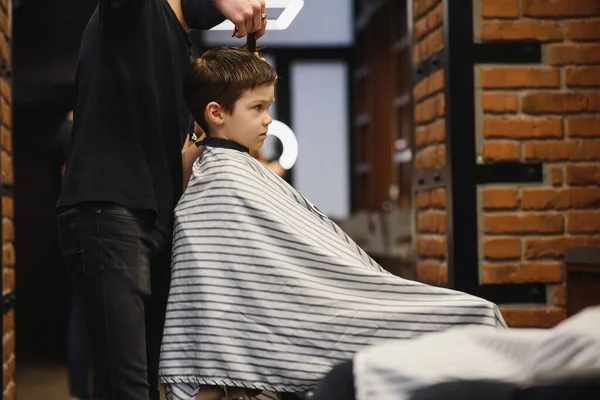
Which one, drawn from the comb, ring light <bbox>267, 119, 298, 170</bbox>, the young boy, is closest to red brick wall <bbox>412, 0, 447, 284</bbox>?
the comb

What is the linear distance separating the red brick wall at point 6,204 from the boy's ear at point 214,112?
138 centimetres

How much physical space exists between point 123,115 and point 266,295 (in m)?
0.44

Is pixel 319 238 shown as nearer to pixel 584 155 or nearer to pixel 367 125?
pixel 584 155

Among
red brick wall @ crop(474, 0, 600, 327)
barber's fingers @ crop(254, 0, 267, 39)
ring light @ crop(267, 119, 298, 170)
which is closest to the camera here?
barber's fingers @ crop(254, 0, 267, 39)

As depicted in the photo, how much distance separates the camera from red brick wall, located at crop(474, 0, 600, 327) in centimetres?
289

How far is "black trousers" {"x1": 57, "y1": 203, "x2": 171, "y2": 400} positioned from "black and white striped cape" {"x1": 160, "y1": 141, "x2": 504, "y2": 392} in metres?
0.06

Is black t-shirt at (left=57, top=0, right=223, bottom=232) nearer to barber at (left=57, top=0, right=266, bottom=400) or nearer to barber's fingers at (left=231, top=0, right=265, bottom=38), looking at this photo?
barber at (left=57, top=0, right=266, bottom=400)

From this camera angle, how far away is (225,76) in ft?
6.47

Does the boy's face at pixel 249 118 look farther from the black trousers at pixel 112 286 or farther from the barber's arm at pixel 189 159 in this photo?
the black trousers at pixel 112 286

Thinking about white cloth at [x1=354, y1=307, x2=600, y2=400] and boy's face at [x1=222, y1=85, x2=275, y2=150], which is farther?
boy's face at [x1=222, y1=85, x2=275, y2=150]

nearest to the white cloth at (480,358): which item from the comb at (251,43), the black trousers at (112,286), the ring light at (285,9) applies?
the black trousers at (112,286)

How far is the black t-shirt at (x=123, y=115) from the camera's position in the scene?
1.82 meters

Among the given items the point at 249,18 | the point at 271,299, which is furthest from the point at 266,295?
the point at 249,18

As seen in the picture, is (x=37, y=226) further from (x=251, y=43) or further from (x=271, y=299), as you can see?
(x=271, y=299)
